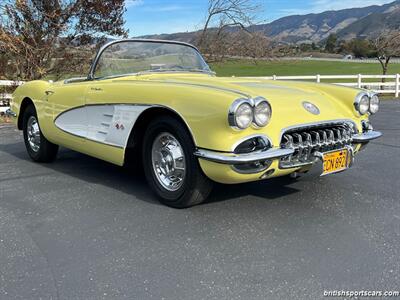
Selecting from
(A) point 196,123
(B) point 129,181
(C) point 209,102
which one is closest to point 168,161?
(A) point 196,123

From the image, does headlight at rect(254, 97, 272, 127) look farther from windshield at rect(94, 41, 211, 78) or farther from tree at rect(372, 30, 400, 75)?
tree at rect(372, 30, 400, 75)

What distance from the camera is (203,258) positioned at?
2766mm

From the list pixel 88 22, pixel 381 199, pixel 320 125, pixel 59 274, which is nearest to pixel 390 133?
Result: pixel 381 199

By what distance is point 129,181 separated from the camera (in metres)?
4.58

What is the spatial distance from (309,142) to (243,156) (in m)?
0.65

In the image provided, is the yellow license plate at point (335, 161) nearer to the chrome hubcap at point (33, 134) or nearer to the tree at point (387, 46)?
the chrome hubcap at point (33, 134)

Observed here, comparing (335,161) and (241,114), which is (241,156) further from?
(335,161)

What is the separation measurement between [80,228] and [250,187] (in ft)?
5.53

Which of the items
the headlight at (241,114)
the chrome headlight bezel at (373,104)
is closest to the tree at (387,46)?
the chrome headlight bezel at (373,104)

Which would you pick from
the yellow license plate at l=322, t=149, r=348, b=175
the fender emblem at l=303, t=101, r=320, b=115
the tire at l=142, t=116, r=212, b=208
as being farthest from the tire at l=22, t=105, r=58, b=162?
the yellow license plate at l=322, t=149, r=348, b=175

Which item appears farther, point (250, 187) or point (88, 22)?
point (88, 22)

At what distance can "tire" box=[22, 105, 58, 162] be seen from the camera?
17.8 ft

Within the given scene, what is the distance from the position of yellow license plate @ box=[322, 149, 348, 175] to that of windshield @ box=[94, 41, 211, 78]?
213 centimetres

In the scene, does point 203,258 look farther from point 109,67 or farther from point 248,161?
point 109,67
